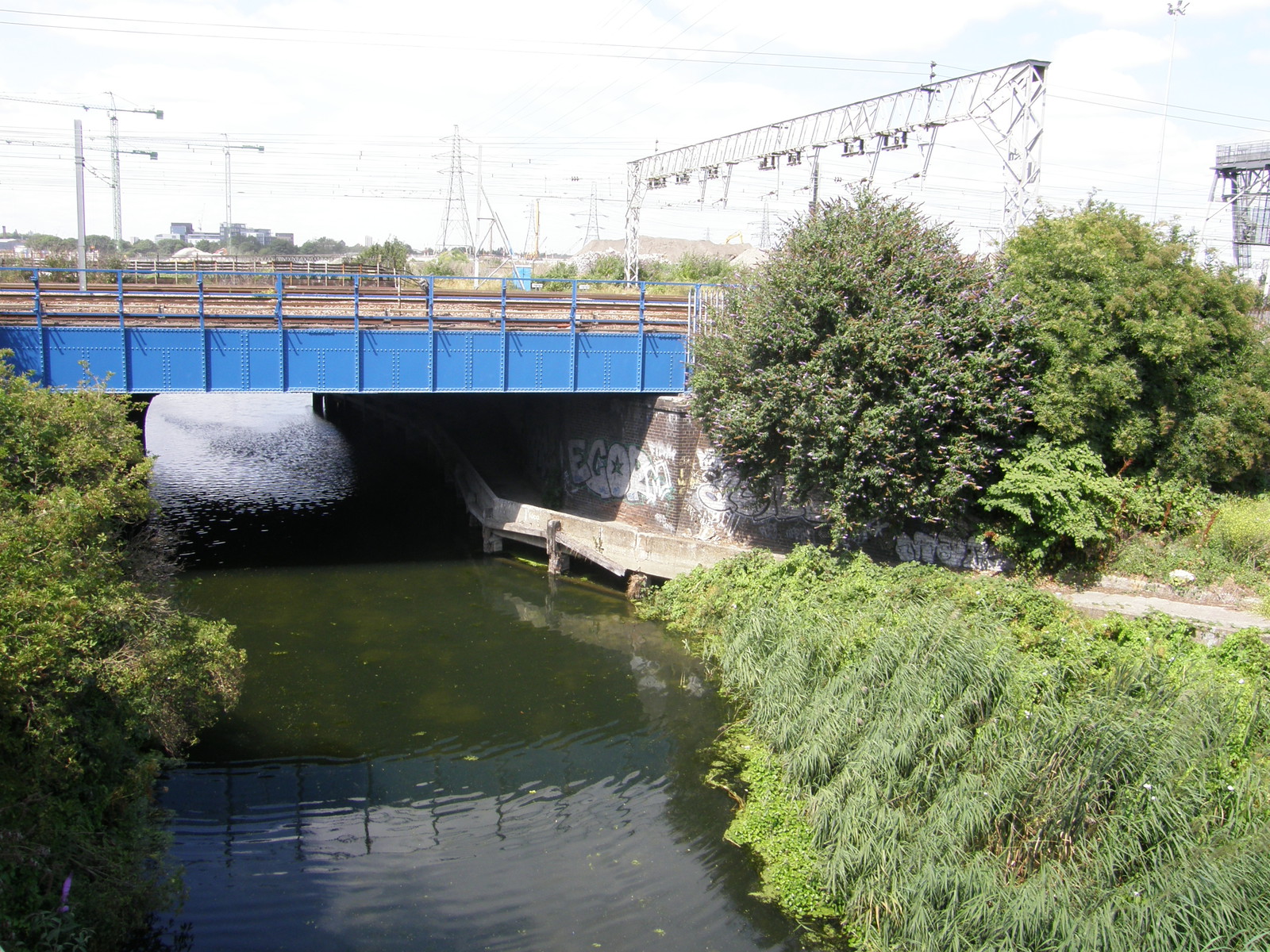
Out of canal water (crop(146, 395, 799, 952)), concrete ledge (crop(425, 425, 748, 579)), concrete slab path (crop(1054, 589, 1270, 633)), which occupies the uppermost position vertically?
concrete slab path (crop(1054, 589, 1270, 633))

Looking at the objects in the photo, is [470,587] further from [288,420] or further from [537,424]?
[288,420]

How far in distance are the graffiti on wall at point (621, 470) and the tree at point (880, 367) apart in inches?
164

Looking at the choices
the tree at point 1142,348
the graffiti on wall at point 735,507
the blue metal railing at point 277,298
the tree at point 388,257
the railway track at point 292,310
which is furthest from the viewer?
the tree at point 388,257

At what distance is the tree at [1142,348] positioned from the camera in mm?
16812

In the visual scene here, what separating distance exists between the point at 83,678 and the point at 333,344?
1212cm

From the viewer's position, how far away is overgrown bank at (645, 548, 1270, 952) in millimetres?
8023

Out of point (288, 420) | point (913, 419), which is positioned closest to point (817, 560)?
point (913, 419)

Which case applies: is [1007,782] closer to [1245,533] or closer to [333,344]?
[1245,533]

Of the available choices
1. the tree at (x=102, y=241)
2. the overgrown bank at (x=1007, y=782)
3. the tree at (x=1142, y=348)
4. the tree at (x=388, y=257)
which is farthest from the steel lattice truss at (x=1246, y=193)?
the tree at (x=102, y=241)

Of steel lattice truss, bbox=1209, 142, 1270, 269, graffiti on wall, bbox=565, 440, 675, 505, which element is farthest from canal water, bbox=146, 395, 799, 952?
steel lattice truss, bbox=1209, 142, 1270, 269

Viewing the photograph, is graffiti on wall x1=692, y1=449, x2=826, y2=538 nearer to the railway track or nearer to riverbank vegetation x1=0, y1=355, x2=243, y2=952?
the railway track

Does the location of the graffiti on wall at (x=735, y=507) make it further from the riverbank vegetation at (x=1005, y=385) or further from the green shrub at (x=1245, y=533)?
the green shrub at (x=1245, y=533)

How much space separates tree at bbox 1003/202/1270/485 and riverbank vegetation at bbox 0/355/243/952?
1463cm

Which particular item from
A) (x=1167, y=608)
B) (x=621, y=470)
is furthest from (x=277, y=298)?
(x=1167, y=608)
